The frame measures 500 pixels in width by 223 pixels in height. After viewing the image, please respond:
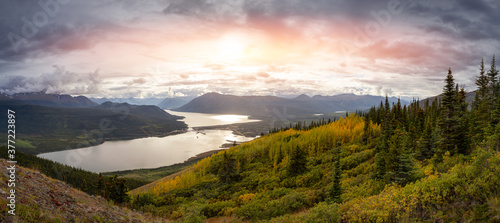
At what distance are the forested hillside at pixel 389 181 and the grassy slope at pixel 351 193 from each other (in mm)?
56

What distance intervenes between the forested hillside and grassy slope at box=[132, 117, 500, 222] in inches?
2.2

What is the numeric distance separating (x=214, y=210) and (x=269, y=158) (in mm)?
45992

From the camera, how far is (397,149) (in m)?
25.6

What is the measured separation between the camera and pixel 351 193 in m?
25.3

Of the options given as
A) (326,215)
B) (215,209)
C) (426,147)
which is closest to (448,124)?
(426,147)

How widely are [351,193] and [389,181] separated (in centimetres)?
465

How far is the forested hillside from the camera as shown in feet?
38.6

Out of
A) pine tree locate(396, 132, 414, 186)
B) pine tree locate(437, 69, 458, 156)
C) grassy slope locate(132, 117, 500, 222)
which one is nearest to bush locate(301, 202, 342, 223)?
grassy slope locate(132, 117, 500, 222)

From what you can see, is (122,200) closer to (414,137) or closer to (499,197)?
(499,197)

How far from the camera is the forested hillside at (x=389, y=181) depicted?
1177 centimetres

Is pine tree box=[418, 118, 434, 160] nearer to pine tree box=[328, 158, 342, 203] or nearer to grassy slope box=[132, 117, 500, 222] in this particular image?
grassy slope box=[132, 117, 500, 222]

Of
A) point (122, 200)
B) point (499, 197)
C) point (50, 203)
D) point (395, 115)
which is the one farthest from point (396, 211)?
point (395, 115)

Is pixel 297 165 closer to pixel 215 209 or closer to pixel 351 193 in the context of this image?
pixel 215 209

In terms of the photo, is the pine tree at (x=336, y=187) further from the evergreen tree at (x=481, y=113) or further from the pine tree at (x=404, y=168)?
the evergreen tree at (x=481, y=113)
